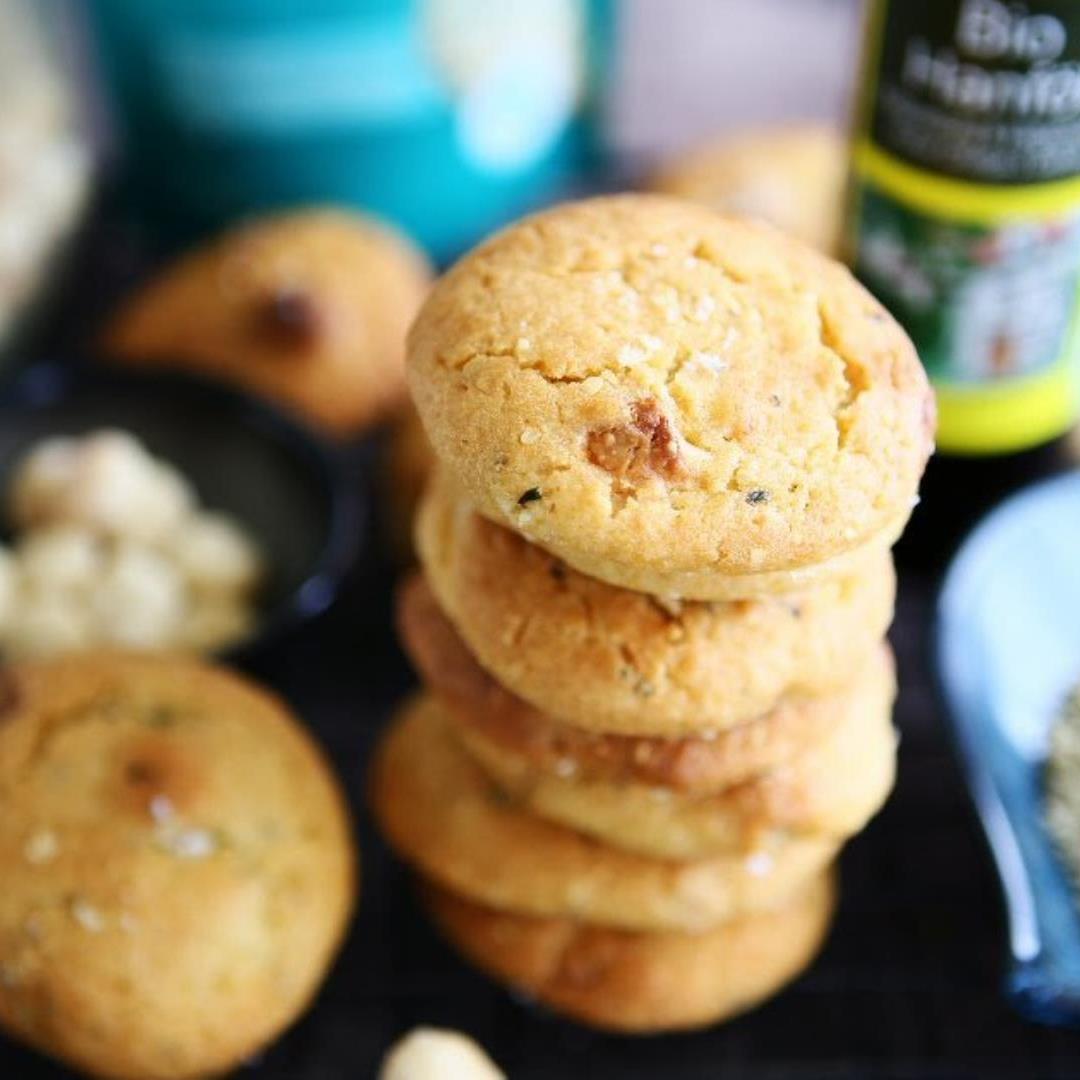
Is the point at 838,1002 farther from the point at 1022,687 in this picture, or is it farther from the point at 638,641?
the point at 638,641

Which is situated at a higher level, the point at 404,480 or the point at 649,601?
the point at 649,601

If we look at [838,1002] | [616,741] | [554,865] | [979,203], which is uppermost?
[979,203]

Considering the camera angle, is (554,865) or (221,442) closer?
(554,865)

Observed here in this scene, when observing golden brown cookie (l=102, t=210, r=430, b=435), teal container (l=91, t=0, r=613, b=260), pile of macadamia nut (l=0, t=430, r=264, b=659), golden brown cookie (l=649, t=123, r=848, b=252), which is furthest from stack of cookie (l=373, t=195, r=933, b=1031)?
teal container (l=91, t=0, r=613, b=260)

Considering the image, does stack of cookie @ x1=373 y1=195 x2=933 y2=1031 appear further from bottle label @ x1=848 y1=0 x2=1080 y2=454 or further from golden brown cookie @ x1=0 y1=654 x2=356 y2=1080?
bottle label @ x1=848 y1=0 x2=1080 y2=454

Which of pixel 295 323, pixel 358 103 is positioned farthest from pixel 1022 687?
pixel 358 103

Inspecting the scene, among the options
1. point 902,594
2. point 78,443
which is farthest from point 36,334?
point 902,594

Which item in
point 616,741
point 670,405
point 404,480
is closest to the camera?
point 670,405

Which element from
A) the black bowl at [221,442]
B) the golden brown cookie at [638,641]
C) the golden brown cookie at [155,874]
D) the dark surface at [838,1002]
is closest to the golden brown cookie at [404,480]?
the black bowl at [221,442]
